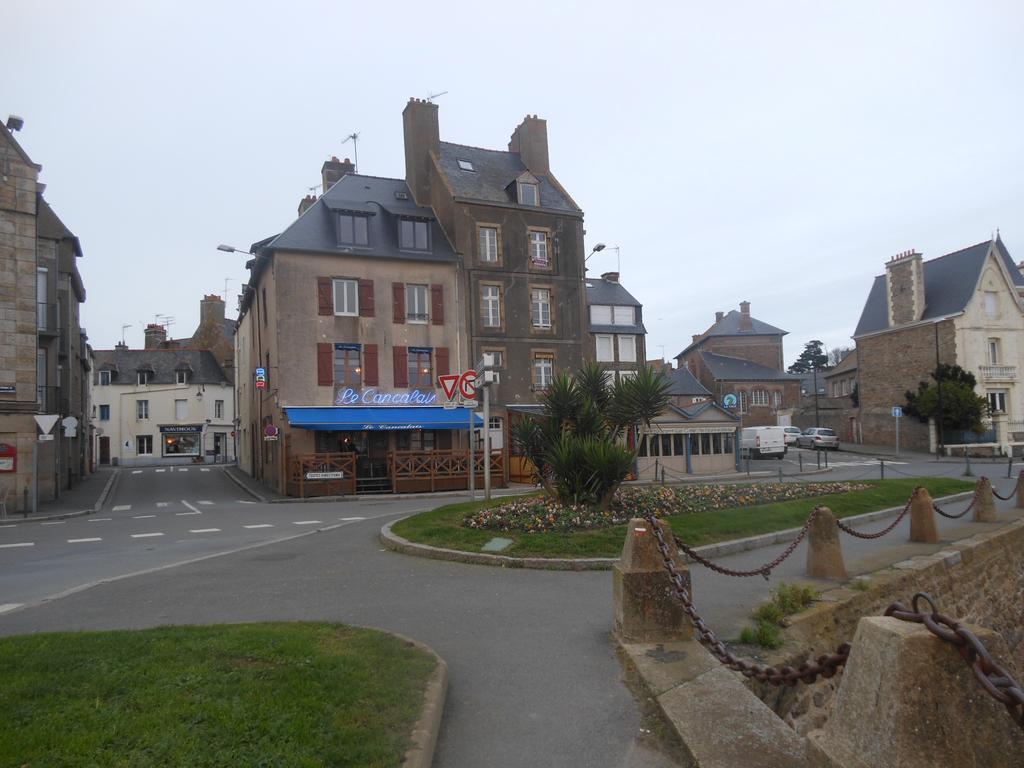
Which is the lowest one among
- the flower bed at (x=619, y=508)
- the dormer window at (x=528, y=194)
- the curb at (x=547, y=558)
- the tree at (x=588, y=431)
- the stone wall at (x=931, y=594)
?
the stone wall at (x=931, y=594)

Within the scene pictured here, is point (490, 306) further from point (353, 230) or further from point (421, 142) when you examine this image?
point (421, 142)

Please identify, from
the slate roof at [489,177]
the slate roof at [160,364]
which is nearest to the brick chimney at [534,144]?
the slate roof at [489,177]

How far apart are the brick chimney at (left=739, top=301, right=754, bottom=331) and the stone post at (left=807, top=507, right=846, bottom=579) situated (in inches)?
2277

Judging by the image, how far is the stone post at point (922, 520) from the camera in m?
10.8

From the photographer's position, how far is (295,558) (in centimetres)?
1066

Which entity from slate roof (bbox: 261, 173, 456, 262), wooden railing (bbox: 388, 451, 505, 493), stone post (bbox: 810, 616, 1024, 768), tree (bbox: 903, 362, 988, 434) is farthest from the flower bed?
tree (bbox: 903, 362, 988, 434)

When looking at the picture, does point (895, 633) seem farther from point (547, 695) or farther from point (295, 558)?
point (295, 558)

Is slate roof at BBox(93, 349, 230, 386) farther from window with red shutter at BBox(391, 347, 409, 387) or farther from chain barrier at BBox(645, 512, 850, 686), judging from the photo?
chain barrier at BBox(645, 512, 850, 686)

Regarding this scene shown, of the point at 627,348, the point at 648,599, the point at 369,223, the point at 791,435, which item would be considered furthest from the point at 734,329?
the point at 648,599

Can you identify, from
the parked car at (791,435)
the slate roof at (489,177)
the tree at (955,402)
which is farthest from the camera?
the parked car at (791,435)

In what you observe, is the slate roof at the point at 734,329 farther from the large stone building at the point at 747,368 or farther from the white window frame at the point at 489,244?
the white window frame at the point at 489,244

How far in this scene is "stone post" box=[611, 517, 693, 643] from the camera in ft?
18.9

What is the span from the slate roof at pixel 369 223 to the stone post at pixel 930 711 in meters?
26.8

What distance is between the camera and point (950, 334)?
41.5 metres
